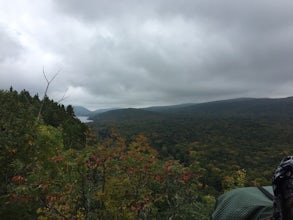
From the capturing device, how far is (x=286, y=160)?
1.75 meters

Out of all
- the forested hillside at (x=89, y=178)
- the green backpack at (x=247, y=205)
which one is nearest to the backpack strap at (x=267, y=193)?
the green backpack at (x=247, y=205)

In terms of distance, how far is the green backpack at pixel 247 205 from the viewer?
1995 mm

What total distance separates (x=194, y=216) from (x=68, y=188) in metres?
3.59

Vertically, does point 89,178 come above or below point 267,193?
below

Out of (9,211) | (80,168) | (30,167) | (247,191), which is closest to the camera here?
(247,191)

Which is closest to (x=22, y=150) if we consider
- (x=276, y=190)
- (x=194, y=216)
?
(x=194, y=216)

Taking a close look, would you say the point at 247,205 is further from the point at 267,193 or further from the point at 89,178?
the point at 89,178

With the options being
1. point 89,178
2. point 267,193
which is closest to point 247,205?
point 267,193

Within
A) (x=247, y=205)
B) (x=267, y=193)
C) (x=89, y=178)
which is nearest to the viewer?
(x=247, y=205)

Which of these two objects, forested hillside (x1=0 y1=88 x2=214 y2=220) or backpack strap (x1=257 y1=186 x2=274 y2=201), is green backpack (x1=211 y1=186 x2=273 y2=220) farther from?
forested hillside (x1=0 y1=88 x2=214 y2=220)

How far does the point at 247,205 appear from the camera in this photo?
206cm

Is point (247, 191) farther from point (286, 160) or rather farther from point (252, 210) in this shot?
point (286, 160)

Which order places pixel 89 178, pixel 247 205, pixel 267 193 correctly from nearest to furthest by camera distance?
pixel 247 205 → pixel 267 193 → pixel 89 178

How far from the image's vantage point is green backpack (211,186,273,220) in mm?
1995
